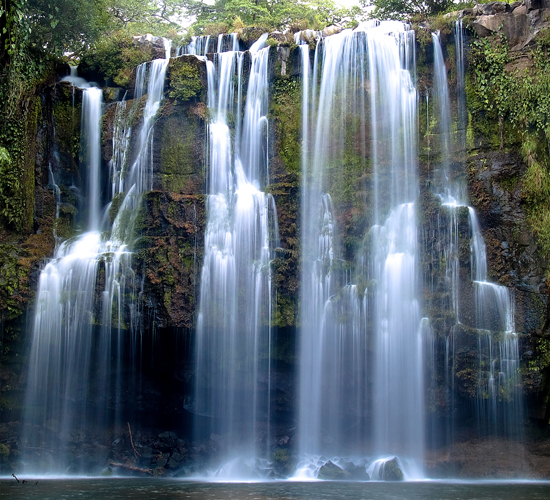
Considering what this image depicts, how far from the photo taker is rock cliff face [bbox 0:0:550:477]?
1645cm

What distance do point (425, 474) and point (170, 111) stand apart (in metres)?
13.7

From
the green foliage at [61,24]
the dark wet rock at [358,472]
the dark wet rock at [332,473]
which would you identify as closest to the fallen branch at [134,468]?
the dark wet rock at [332,473]

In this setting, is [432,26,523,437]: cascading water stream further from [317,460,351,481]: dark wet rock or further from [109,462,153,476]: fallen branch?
[109,462,153,476]: fallen branch

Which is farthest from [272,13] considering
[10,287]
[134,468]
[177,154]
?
[134,468]

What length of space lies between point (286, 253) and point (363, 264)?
232 cm

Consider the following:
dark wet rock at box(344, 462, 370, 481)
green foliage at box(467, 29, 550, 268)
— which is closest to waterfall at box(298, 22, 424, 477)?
dark wet rock at box(344, 462, 370, 481)

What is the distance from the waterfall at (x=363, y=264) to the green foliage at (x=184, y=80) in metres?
3.74

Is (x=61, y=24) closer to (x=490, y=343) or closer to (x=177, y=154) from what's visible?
(x=177, y=154)

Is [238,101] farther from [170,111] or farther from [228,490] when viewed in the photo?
[228,490]

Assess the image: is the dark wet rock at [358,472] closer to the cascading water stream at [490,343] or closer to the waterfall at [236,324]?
the waterfall at [236,324]

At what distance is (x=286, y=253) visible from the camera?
17984 mm

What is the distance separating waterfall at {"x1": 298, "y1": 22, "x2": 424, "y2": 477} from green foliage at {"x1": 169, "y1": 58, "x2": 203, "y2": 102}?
374 centimetres

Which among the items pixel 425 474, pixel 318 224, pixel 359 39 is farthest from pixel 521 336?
pixel 359 39

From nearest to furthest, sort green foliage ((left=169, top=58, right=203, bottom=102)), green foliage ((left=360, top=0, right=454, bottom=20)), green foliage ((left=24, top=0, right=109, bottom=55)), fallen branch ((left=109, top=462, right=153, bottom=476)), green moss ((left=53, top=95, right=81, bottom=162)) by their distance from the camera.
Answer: fallen branch ((left=109, top=462, right=153, bottom=476))
green foliage ((left=169, top=58, right=203, bottom=102))
green moss ((left=53, top=95, right=81, bottom=162))
green foliage ((left=24, top=0, right=109, bottom=55))
green foliage ((left=360, top=0, right=454, bottom=20))
